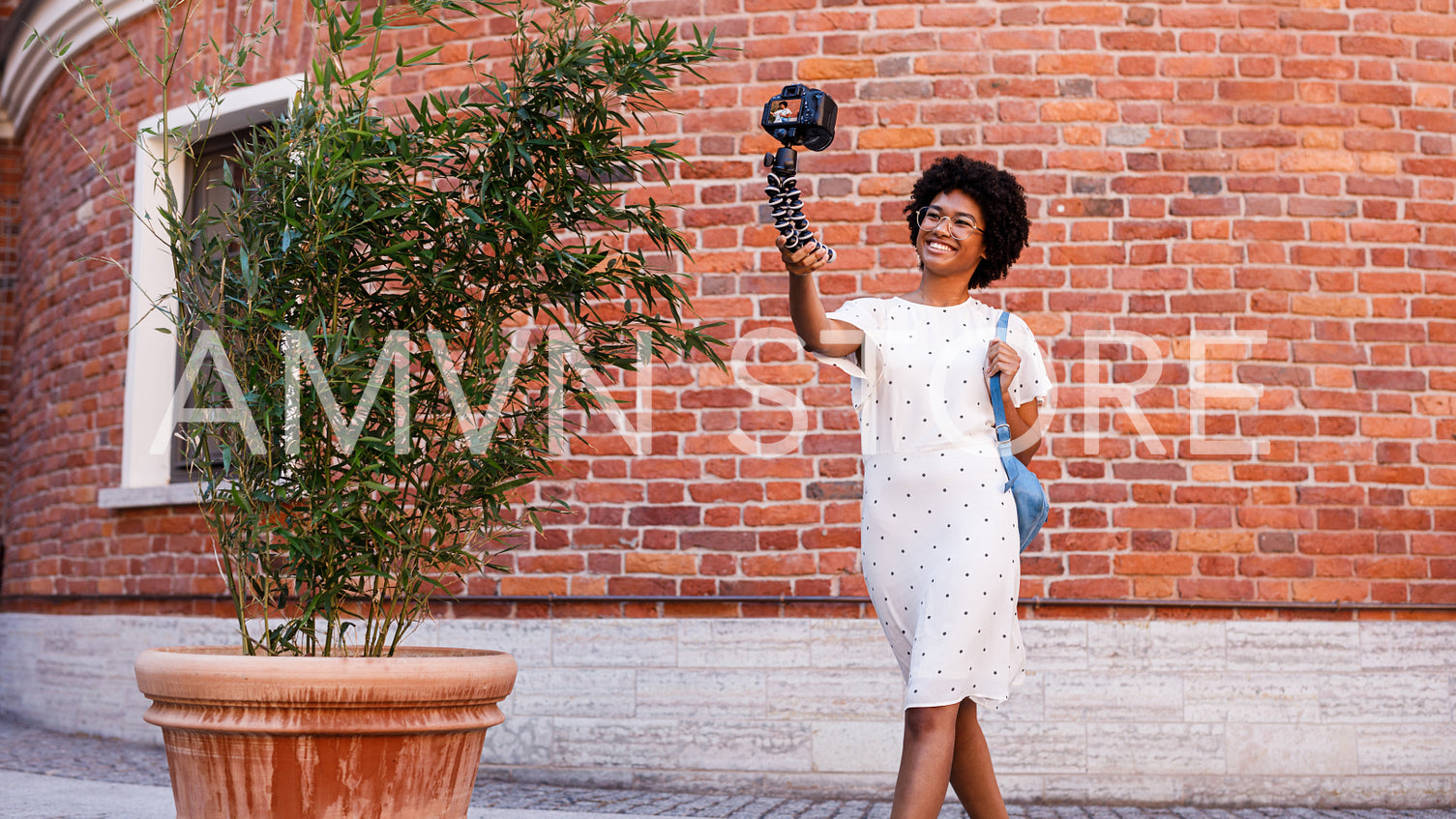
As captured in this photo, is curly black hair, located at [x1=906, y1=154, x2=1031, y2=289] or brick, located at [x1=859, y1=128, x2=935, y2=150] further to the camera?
brick, located at [x1=859, y1=128, x2=935, y2=150]

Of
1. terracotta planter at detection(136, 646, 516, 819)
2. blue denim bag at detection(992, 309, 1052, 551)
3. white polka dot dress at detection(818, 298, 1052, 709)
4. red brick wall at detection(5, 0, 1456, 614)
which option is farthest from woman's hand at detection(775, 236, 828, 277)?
red brick wall at detection(5, 0, 1456, 614)

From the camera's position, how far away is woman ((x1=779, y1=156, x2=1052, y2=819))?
108 inches

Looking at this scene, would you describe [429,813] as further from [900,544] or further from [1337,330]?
[1337,330]

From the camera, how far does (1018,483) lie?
2863 millimetres

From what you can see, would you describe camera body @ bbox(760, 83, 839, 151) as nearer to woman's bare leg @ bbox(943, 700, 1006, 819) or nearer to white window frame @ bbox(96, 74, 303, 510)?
woman's bare leg @ bbox(943, 700, 1006, 819)

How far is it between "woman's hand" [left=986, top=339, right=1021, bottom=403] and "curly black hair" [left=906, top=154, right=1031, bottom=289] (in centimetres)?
25

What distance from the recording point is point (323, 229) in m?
2.74

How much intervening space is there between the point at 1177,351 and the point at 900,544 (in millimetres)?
2366

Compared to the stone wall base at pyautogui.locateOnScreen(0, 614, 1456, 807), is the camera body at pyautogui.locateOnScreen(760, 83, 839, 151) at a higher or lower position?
higher

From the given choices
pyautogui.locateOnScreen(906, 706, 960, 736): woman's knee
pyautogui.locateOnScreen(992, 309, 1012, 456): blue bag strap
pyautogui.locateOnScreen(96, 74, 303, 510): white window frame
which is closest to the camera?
pyautogui.locateOnScreen(906, 706, 960, 736): woman's knee

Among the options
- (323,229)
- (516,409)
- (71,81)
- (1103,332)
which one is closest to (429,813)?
(516,409)

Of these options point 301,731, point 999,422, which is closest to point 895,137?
point 999,422

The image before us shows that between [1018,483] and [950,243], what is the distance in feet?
1.99

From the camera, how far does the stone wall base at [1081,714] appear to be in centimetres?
453
